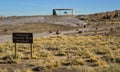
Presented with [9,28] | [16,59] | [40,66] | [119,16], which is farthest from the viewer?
[119,16]

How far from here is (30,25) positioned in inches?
2603

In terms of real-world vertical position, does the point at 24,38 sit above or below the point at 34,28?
above

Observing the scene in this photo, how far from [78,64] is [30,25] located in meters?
46.2

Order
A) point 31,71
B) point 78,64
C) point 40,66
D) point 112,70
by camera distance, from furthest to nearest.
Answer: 1. point 78,64
2. point 40,66
3. point 31,71
4. point 112,70

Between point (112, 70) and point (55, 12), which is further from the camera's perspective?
point (55, 12)

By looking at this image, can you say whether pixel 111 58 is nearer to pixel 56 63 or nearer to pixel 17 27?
pixel 56 63

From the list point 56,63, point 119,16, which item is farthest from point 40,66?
point 119,16

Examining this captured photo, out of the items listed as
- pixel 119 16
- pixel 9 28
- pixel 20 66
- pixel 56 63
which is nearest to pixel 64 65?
pixel 56 63

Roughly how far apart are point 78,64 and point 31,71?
345cm

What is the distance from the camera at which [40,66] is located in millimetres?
19281

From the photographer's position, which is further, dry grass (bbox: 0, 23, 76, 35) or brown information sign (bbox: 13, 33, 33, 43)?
dry grass (bbox: 0, 23, 76, 35)

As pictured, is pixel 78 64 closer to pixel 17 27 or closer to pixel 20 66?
pixel 20 66

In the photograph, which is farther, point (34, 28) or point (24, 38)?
point (34, 28)

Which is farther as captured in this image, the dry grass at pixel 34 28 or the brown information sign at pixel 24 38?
the dry grass at pixel 34 28
